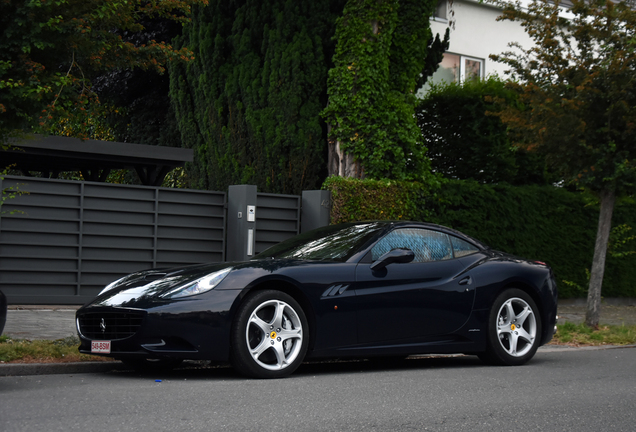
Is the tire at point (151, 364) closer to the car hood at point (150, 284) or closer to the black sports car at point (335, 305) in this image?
the black sports car at point (335, 305)

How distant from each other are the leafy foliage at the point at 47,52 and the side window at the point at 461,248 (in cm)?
406

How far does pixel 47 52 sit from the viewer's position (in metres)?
7.93

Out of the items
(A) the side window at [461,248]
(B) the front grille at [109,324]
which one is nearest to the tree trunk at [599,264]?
(A) the side window at [461,248]

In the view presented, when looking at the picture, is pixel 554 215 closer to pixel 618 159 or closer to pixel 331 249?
pixel 618 159

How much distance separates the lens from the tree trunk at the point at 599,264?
11602 mm

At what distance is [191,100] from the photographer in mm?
18359

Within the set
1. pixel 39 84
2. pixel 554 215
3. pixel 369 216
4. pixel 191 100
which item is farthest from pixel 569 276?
pixel 39 84

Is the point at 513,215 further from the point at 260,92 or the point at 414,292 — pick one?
Result: the point at 414,292

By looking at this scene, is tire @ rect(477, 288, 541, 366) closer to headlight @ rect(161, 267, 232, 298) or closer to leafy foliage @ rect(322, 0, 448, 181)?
headlight @ rect(161, 267, 232, 298)

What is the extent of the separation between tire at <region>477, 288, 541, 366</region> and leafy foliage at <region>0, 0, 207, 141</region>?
4.72 meters

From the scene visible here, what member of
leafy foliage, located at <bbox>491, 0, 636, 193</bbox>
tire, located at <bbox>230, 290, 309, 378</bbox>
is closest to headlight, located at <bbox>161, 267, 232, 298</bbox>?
→ tire, located at <bbox>230, 290, 309, 378</bbox>

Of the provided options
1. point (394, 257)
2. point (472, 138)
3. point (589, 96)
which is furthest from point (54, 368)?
point (472, 138)

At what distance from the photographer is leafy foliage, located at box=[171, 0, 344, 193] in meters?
15.5

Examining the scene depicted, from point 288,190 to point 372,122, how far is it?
2.24 metres
